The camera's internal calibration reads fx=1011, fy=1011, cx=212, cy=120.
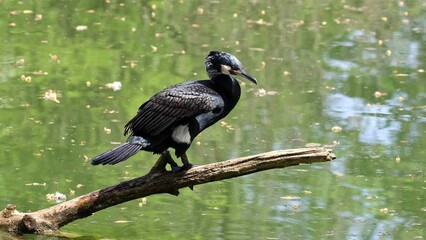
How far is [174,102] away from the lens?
623 centimetres

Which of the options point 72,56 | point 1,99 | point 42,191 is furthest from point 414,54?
point 42,191

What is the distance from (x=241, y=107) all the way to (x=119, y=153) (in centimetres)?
421

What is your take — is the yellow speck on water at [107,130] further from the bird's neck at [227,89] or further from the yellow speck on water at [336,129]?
the bird's neck at [227,89]

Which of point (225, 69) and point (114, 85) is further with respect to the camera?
point (114, 85)

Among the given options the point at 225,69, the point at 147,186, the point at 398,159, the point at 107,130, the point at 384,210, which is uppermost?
the point at 225,69

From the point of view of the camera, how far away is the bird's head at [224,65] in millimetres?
6215

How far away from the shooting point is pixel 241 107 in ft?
33.1

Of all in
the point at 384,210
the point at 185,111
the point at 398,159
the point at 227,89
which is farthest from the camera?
the point at 398,159

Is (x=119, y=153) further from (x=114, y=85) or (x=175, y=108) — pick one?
(x=114, y=85)

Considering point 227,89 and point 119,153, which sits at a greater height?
point 227,89

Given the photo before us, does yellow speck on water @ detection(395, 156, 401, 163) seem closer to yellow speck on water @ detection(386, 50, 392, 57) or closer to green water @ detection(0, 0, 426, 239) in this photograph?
green water @ detection(0, 0, 426, 239)

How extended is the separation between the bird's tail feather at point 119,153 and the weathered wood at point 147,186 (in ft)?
0.80

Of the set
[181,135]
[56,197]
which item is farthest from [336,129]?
[181,135]

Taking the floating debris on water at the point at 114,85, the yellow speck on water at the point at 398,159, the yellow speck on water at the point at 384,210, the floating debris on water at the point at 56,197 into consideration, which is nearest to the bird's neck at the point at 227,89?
the floating debris on water at the point at 56,197
